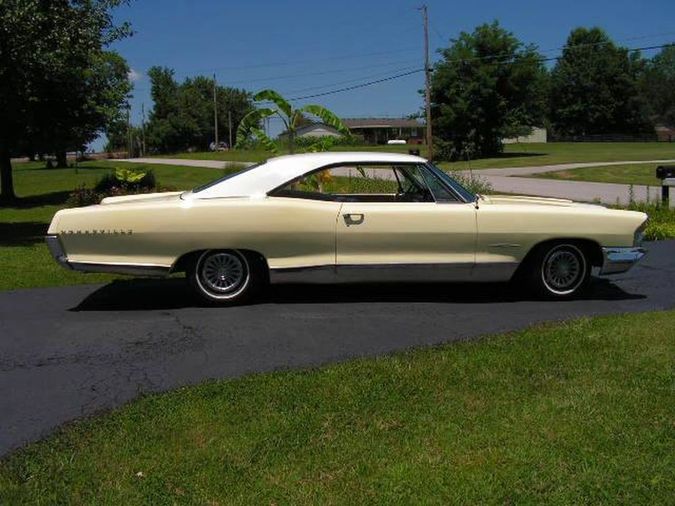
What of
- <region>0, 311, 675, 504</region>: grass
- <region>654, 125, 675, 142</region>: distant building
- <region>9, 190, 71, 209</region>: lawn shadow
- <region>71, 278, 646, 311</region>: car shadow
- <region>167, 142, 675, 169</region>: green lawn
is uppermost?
<region>654, 125, 675, 142</region>: distant building

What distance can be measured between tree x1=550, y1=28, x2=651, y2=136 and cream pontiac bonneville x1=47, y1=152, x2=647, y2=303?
10406cm

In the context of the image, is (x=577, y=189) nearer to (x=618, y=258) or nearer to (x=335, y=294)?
(x=618, y=258)

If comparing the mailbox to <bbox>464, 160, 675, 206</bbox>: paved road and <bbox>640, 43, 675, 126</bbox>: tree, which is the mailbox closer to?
<bbox>464, 160, 675, 206</bbox>: paved road

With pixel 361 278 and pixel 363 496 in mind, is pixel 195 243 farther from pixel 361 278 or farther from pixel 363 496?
pixel 363 496

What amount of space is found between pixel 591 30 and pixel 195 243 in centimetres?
12132

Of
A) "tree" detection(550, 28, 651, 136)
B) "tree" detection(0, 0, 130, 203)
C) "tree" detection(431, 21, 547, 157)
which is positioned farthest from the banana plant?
"tree" detection(550, 28, 651, 136)

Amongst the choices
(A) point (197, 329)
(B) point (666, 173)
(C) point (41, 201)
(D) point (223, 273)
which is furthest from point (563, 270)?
(C) point (41, 201)

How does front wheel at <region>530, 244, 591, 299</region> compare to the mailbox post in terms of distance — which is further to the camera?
the mailbox post

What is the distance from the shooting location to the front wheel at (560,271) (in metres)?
6.93

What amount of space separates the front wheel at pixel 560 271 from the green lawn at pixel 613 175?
66.8 feet

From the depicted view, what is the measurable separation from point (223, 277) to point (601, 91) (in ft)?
350

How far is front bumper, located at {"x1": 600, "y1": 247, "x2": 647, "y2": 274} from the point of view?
6.88 m

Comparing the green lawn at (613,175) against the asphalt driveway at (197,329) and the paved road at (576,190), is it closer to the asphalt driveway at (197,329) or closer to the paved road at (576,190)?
the paved road at (576,190)

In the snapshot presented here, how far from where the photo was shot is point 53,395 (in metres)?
4.48
